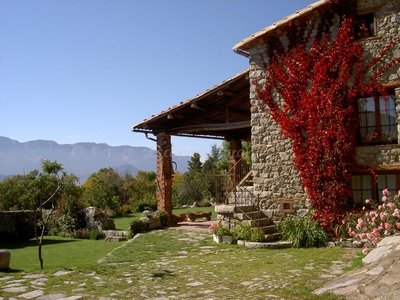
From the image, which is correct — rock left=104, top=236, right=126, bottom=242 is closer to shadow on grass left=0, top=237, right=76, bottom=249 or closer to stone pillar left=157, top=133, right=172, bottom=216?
shadow on grass left=0, top=237, right=76, bottom=249

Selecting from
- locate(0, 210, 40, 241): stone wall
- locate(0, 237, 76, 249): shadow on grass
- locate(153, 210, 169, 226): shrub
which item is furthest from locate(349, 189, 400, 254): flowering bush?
locate(0, 210, 40, 241): stone wall

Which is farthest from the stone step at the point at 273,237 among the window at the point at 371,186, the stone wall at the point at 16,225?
the stone wall at the point at 16,225

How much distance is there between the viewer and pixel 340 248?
919 cm

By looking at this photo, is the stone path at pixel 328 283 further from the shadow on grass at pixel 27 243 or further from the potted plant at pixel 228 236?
the shadow on grass at pixel 27 243

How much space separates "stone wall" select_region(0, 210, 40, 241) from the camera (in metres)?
15.6

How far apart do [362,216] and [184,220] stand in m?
8.22

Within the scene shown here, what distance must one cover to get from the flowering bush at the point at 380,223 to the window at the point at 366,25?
174 inches

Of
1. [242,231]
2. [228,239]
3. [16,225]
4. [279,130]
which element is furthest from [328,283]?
[16,225]

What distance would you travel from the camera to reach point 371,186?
10.4m

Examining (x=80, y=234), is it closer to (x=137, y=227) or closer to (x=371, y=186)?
(x=137, y=227)

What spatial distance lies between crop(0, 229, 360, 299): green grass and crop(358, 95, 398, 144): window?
129 inches

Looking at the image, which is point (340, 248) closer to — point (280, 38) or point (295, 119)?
point (295, 119)

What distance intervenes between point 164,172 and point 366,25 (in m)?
8.88

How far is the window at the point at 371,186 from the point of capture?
33.3 ft
